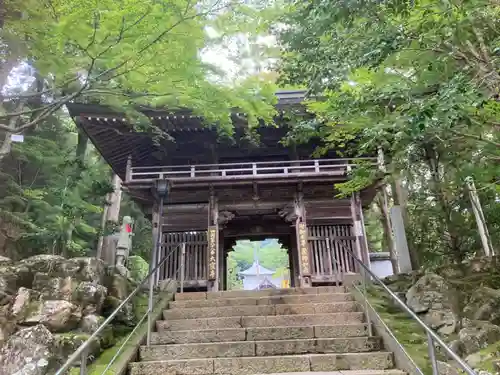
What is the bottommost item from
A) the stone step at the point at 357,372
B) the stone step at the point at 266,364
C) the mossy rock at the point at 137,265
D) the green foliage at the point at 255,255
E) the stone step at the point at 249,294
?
the stone step at the point at 357,372

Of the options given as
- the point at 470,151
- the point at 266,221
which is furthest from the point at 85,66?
the point at 266,221

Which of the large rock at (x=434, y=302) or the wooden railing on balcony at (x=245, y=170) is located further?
the wooden railing on balcony at (x=245, y=170)

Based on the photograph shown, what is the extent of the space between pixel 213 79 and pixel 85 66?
63.3 inches

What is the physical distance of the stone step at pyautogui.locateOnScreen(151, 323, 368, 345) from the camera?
5.29m

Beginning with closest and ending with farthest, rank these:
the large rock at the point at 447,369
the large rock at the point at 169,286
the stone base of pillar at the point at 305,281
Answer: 1. the large rock at the point at 447,369
2. the large rock at the point at 169,286
3. the stone base of pillar at the point at 305,281

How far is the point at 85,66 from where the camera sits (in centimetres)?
425

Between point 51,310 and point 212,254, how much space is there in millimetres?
5689

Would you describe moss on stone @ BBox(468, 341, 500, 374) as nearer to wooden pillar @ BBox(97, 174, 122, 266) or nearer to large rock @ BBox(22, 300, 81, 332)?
large rock @ BBox(22, 300, 81, 332)

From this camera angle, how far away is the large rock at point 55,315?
4797 mm

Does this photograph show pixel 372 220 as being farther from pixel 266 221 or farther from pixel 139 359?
pixel 139 359

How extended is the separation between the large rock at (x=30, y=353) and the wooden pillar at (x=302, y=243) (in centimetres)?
693

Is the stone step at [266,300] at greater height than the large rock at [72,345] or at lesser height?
greater

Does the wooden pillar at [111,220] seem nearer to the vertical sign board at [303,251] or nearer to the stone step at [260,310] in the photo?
the vertical sign board at [303,251]

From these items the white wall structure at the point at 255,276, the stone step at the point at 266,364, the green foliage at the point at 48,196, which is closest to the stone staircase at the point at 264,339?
the stone step at the point at 266,364
